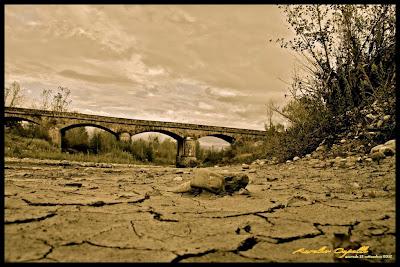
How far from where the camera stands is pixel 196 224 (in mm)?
1630

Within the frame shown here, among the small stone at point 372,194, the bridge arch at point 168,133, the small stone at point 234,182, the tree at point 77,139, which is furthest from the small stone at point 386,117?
the bridge arch at point 168,133

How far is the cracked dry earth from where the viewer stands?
119 cm

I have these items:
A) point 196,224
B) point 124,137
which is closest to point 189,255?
point 196,224

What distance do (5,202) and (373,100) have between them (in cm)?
560

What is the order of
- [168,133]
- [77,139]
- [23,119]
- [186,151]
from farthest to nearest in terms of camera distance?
[168,133], [186,151], [77,139], [23,119]

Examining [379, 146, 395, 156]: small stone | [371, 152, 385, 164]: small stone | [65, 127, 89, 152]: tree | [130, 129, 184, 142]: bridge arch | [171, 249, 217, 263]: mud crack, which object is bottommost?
[171, 249, 217, 263]: mud crack

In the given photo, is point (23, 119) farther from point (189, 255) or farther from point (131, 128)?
point (189, 255)

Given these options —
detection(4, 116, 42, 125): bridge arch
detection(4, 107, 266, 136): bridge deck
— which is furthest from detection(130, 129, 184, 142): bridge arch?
detection(4, 116, 42, 125): bridge arch

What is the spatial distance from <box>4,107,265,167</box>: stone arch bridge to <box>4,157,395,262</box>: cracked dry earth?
50.4 feet

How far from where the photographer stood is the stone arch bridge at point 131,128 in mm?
16312

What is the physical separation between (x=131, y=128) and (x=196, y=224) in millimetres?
17978

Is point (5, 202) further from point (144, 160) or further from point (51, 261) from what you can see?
point (144, 160)

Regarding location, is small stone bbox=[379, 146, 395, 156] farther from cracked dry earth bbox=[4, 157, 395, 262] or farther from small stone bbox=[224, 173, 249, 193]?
small stone bbox=[224, 173, 249, 193]

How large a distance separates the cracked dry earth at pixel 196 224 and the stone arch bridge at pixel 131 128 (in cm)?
1537
